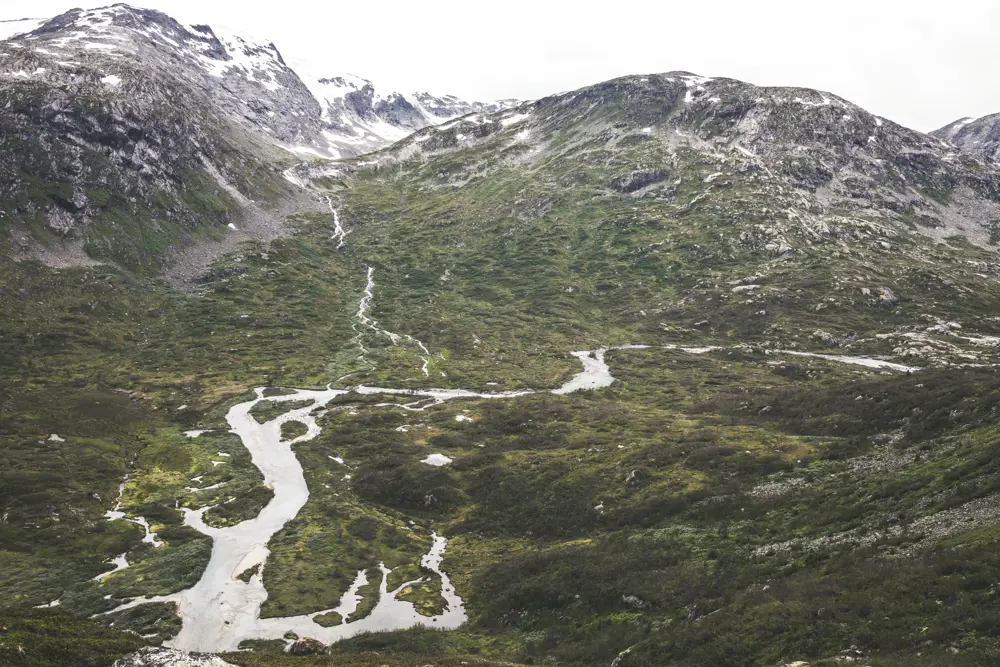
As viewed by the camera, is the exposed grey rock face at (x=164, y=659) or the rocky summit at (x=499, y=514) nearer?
the exposed grey rock face at (x=164, y=659)

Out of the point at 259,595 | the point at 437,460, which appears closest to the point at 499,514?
the point at 437,460

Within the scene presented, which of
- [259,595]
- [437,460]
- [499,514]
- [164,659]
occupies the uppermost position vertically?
[164,659]

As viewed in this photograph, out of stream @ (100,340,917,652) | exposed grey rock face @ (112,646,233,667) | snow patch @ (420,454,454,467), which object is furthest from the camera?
snow patch @ (420,454,454,467)

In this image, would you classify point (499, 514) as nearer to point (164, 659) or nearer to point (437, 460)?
point (437, 460)

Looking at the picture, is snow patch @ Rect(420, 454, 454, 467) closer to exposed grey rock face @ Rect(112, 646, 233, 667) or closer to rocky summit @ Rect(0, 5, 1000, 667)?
rocky summit @ Rect(0, 5, 1000, 667)

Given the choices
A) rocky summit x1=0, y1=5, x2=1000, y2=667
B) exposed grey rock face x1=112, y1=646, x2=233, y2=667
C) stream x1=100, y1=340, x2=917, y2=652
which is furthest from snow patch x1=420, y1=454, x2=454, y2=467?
exposed grey rock face x1=112, y1=646, x2=233, y2=667

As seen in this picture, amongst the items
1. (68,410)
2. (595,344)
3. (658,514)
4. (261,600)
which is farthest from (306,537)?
(595,344)

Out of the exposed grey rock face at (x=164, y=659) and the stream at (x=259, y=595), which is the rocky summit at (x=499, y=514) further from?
the stream at (x=259, y=595)

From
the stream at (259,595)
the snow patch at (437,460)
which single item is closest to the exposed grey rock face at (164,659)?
the stream at (259,595)

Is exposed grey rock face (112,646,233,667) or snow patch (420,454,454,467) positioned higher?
exposed grey rock face (112,646,233,667)
